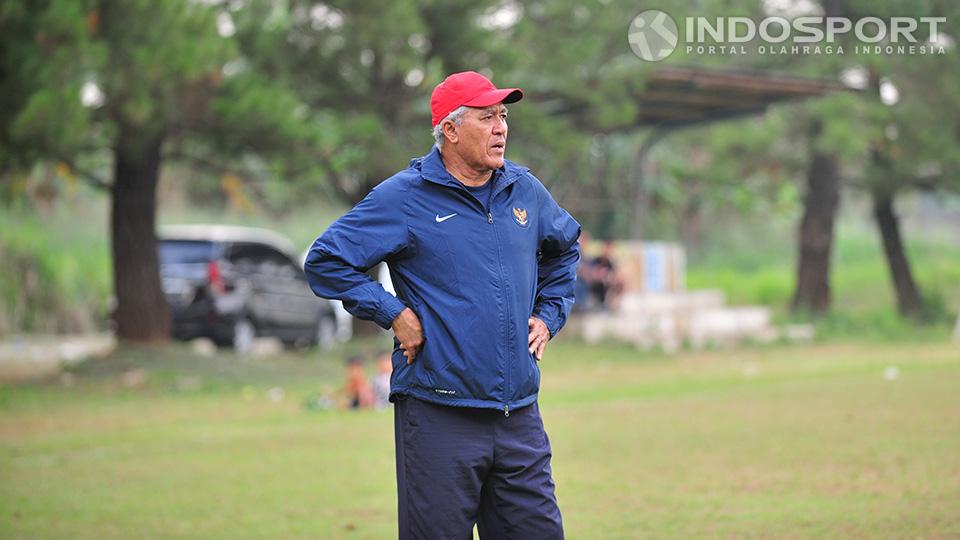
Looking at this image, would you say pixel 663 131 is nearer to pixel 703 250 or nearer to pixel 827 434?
pixel 827 434

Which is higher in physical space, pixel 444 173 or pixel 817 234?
pixel 817 234

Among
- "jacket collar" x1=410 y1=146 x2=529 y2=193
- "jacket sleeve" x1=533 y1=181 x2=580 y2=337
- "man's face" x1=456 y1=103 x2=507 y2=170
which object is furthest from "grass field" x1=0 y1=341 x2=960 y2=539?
"man's face" x1=456 y1=103 x2=507 y2=170

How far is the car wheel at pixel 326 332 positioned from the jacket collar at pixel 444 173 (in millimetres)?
19126

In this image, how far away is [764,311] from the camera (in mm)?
28156

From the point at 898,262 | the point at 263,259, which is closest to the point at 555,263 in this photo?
the point at 263,259

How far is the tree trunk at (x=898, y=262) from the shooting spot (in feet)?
96.1

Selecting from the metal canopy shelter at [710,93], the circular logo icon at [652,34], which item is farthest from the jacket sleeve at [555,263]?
the circular logo icon at [652,34]

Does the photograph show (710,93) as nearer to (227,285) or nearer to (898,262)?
(898,262)

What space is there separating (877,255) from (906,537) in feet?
140

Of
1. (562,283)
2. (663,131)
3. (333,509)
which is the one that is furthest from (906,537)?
(663,131)

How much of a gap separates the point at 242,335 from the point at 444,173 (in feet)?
55.8

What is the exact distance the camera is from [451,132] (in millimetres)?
4867

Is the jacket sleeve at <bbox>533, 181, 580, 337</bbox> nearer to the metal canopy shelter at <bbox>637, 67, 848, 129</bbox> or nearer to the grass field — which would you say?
the grass field

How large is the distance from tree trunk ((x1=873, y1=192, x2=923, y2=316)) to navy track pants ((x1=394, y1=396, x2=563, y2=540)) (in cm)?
2575
